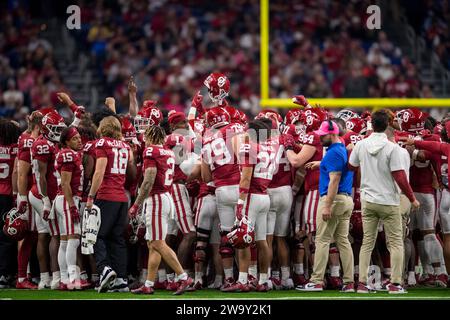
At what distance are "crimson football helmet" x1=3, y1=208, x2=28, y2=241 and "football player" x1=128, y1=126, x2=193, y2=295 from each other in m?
1.43

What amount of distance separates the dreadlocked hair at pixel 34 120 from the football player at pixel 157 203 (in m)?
A: 1.45

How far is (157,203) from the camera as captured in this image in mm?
10320

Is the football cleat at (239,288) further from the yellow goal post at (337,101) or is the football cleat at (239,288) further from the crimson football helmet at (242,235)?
the yellow goal post at (337,101)

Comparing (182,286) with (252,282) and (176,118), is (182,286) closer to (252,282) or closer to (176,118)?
(252,282)

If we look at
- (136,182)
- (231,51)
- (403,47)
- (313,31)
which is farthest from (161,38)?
(136,182)

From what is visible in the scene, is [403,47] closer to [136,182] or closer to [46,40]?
[46,40]

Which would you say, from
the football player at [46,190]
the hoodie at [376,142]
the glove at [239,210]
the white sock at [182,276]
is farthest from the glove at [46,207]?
the hoodie at [376,142]

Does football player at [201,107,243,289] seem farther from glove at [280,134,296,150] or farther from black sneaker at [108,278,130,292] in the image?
black sneaker at [108,278,130,292]

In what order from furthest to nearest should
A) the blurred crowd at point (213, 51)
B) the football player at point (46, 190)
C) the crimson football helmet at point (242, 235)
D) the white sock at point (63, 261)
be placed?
1. the blurred crowd at point (213, 51)
2. the football player at point (46, 190)
3. the white sock at point (63, 261)
4. the crimson football helmet at point (242, 235)

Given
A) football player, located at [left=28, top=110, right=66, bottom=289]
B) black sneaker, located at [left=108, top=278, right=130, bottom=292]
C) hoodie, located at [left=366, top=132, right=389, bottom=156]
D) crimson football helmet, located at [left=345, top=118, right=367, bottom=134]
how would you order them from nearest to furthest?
1. hoodie, located at [left=366, top=132, right=389, bottom=156]
2. black sneaker, located at [left=108, top=278, right=130, bottom=292]
3. football player, located at [left=28, top=110, right=66, bottom=289]
4. crimson football helmet, located at [left=345, top=118, right=367, bottom=134]

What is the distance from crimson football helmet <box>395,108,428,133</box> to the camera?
1149cm

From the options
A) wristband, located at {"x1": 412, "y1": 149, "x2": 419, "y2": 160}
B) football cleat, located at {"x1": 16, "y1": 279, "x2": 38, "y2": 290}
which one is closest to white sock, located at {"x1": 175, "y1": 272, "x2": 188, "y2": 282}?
football cleat, located at {"x1": 16, "y1": 279, "x2": 38, "y2": 290}

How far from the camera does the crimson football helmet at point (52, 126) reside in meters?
11.1

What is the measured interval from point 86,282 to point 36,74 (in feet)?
34.8
